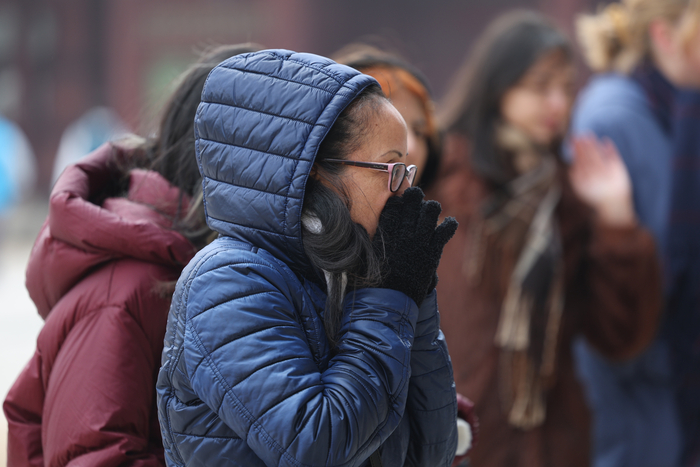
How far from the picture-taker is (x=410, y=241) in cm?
110

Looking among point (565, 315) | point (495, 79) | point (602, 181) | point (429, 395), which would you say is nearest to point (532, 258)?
point (565, 315)

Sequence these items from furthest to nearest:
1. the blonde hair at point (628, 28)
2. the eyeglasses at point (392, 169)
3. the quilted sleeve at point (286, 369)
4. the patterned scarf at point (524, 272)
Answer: the blonde hair at point (628, 28) < the patterned scarf at point (524, 272) < the eyeglasses at point (392, 169) < the quilted sleeve at point (286, 369)

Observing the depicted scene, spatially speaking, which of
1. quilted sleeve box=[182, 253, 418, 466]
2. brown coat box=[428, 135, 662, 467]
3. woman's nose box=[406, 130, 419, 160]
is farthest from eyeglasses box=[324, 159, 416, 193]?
brown coat box=[428, 135, 662, 467]

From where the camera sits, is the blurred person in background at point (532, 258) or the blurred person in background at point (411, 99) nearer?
the blurred person in background at point (411, 99)

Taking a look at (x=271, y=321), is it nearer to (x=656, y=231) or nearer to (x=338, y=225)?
(x=338, y=225)

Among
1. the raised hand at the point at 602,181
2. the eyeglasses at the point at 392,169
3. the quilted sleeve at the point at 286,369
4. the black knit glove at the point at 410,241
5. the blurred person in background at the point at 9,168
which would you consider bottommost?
the blurred person in background at the point at 9,168

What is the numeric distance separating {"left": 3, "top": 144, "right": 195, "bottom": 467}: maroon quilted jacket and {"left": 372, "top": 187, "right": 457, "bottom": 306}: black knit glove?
43cm

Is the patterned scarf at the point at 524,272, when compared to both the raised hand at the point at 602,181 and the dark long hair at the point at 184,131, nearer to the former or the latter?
the raised hand at the point at 602,181

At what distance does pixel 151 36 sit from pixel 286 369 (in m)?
11.7

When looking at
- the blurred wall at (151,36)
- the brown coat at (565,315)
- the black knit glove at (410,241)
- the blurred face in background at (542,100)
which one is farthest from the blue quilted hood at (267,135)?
the blurred wall at (151,36)

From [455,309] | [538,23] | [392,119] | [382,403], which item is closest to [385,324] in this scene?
[382,403]

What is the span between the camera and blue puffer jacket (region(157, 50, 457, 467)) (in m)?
0.98

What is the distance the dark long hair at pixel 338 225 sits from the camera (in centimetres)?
106

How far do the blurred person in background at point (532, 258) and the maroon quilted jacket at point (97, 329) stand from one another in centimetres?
151
